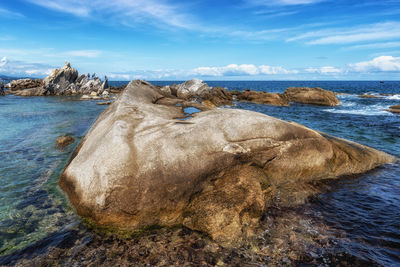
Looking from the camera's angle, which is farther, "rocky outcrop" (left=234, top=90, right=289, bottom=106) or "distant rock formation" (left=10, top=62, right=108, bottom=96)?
"distant rock formation" (left=10, top=62, right=108, bottom=96)

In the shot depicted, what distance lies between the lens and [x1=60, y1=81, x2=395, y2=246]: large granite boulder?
608 cm

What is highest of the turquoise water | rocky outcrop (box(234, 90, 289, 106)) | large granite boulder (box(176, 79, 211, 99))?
large granite boulder (box(176, 79, 211, 99))

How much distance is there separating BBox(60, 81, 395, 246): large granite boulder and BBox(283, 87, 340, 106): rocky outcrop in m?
34.9

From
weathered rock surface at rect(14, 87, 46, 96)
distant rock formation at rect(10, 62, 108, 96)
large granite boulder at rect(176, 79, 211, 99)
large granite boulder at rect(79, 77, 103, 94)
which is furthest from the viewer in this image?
large granite boulder at rect(79, 77, 103, 94)

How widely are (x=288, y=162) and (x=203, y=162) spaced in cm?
315

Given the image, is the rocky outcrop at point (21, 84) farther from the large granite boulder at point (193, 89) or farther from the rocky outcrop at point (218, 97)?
the rocky outcrop at point (218, 97)

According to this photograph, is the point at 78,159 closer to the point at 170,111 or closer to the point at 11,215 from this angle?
the point at 11,215

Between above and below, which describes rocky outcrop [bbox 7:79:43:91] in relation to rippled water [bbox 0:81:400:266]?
above

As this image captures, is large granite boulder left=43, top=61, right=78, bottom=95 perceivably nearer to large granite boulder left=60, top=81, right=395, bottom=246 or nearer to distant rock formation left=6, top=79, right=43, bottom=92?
distant rock formation left=6, top=79, right=43, bottom=92

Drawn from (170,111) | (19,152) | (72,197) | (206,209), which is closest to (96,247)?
(72,197)

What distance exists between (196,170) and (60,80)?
216 ft

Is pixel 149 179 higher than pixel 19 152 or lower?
higher

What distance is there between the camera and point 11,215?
22.0 feet

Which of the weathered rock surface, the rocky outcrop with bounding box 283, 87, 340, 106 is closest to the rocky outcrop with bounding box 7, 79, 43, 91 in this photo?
the weathered rock surface
